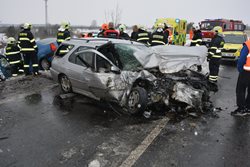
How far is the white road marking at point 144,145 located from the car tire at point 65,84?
2873mm

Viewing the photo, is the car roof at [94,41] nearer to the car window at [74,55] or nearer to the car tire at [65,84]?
the car window at [74,55]

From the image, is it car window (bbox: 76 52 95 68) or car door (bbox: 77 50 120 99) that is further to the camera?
car window (bbox: 76 52 95 68)

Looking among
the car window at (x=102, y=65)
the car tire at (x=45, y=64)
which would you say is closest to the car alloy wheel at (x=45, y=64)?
the car tire at (x=45, y=64)

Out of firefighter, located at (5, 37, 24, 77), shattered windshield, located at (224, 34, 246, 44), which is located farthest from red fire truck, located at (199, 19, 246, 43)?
firefighter, located at (5, 37, 24, 77)

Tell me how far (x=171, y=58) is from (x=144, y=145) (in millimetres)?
2706

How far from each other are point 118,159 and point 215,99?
4299 mm

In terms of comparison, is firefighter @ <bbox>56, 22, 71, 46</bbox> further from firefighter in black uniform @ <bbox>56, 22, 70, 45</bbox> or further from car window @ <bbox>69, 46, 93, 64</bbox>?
car window @ <bbox>69, 46, 93, 64</bbox>

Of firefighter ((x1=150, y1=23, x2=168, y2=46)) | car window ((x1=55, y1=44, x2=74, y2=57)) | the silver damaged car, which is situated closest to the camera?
the silver damaged car

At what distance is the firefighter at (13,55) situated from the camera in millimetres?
9453

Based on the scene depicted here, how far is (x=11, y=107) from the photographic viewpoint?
6.09m

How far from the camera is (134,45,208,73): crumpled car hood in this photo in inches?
230

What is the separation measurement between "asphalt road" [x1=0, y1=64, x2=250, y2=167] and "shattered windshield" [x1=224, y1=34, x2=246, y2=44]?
8.79 metres

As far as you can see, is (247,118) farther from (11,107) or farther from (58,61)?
(11,107)

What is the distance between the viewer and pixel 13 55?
31.3 ft
